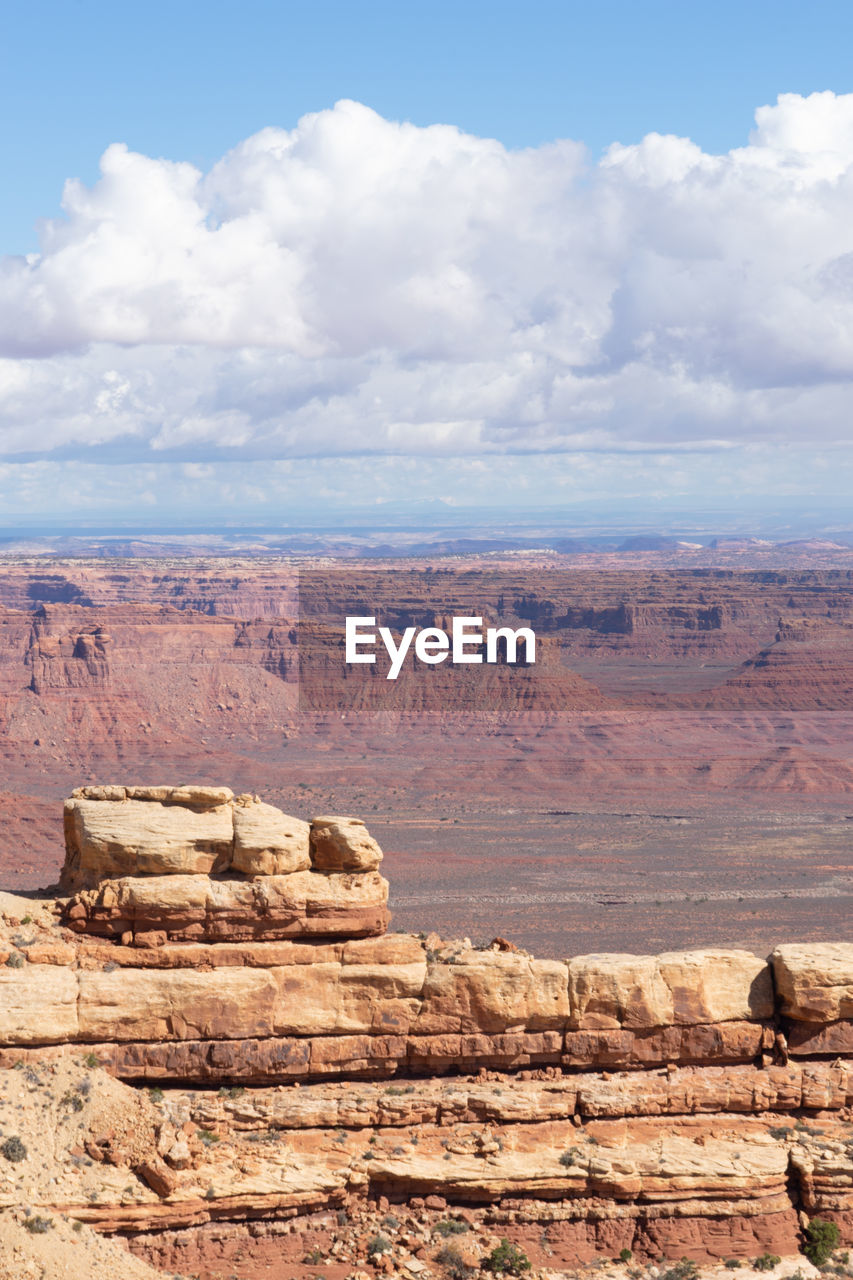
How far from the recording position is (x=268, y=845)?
3000cm

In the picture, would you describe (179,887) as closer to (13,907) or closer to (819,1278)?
(13,907)

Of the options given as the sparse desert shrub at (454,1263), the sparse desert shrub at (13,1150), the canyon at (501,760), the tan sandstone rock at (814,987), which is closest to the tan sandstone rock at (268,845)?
the sparse desert shrub at (13,1150)

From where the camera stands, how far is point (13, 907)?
29.8 metres

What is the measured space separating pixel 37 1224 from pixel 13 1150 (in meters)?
1.52

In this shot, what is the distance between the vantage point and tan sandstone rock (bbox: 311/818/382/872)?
99.9ft

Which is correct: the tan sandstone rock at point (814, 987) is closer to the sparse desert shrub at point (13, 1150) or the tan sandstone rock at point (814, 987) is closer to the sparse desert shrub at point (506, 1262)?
the sparse desert shrub at point (506, 1262)

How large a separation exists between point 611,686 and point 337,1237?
13229cm

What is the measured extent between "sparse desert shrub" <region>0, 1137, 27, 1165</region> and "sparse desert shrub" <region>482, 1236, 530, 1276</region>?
9706mm

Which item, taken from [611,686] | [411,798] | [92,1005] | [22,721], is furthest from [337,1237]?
[611,686]

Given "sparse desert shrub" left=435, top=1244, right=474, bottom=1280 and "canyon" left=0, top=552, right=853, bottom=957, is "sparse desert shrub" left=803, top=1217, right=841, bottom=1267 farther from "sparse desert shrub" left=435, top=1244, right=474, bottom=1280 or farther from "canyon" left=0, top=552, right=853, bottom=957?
"canyon" left=0, top=552, right=853, bottom=957

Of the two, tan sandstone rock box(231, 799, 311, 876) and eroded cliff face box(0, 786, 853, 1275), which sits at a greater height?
tan sandstone rock box(231, 799, 311, 876)
